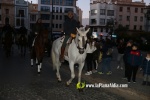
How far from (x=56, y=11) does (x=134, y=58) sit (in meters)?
75.3

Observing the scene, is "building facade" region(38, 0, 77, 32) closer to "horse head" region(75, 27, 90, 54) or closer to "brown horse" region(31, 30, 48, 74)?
"brown horse" region(31, 30, 48, 74)

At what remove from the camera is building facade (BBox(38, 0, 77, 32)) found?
83.9 metres

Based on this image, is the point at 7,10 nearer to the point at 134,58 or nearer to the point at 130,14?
the point at 130,14

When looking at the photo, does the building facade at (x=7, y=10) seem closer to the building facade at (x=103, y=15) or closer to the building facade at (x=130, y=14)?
the building facade at (x=103, y=15)

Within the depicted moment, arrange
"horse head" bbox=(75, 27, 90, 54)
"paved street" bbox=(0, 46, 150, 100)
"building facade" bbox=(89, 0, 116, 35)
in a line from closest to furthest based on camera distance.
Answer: "paved street" bbox=(0, 46, 150, 100) → "horse head" bbox=(75, 27, 90, 54) → "building facade" bbox=(89, 0, 116, 35)

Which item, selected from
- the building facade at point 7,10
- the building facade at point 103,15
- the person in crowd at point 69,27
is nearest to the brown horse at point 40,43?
the person in crowd at point 69,27

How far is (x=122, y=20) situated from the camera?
86750 millimetres

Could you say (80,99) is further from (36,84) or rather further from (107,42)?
(107,42)

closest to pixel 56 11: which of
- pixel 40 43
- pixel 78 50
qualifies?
pixel 40 43

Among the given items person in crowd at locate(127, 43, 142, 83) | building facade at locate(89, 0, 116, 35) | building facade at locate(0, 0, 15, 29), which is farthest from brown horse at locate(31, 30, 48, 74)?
building facade at locate(89, 0, 116, 35)

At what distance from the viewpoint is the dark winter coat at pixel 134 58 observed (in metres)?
11.2

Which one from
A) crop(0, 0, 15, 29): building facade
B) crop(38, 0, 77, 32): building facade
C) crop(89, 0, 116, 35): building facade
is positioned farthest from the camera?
crop(89, 0, 116, 35): building facade

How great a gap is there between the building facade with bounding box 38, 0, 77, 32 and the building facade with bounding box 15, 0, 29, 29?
16.4 ft

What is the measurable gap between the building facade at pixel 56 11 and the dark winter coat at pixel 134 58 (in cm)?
7248
